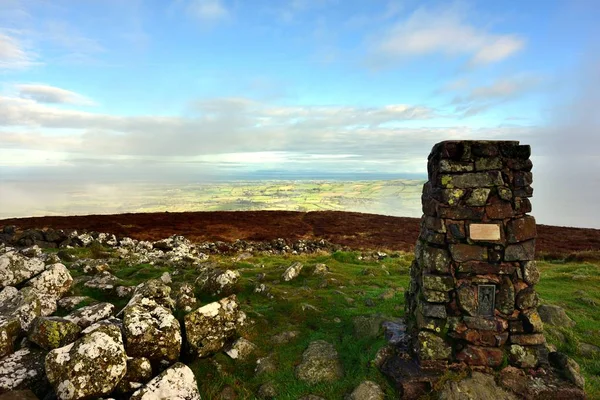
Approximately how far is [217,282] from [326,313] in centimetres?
438

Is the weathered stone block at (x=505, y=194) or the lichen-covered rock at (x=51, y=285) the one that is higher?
the weathered stone block at (x=505, y=194)

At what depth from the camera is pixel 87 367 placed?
7703 mm

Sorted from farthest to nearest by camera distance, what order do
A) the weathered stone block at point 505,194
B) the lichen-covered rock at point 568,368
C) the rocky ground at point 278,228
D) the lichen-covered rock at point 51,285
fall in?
the rocky ground at point 278,228 → the lichen-covered rock at point 51,285 → the weathered stone block at point 505,194 → the lichen-covered rock at point 568,368

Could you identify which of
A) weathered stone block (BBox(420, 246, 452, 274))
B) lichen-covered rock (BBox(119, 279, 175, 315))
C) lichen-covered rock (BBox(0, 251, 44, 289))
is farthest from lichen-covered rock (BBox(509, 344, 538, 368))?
Result: lichen-covered rock (BBox(0, 251, 44, 289))

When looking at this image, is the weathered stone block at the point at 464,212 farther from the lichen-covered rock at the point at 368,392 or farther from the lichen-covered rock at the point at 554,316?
the lichen-covered rock at the point at 554,316

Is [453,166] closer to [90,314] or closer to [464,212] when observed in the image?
[464,212]

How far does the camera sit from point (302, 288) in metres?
15.2

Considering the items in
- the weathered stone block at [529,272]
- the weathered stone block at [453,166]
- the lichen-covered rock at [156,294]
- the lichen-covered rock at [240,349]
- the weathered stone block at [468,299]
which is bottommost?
the lichen-covered rock at [240,349]

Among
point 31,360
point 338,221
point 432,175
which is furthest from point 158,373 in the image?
point 338,221

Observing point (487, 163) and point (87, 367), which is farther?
point (487, 163)

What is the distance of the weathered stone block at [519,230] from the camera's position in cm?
872

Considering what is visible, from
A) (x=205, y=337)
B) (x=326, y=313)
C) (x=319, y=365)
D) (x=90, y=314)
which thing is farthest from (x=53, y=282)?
(x=326, y=313)

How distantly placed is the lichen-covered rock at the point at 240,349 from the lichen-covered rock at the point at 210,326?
35cm

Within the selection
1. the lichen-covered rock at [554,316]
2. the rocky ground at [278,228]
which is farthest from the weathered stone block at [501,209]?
the rocky ground at [278,228]
